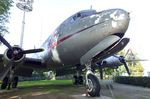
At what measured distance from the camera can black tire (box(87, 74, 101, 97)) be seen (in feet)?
41.7

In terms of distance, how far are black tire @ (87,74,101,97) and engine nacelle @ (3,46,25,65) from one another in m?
4.96

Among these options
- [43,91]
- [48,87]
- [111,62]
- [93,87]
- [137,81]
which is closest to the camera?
[93,87]

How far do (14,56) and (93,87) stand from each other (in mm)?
5730

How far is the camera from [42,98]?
1222 cm

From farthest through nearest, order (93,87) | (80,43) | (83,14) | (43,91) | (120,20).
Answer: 1. (43,91)
2. (83,14)
3. (80,43)
4. (93,87)
5. (120,20)

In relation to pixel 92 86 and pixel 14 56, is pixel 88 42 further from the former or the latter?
pixel 14 56

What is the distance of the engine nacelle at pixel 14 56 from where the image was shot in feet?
49.7

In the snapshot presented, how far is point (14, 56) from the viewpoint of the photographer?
15.4 m

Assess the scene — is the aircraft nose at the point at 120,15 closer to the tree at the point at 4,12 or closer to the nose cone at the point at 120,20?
the nose cone at the point at 120,20

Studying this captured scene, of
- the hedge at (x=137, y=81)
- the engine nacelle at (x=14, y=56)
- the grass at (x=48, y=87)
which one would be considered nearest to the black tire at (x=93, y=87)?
the grass at (x=48, y=87)

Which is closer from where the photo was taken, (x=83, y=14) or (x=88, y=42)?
(x=88, y=42)

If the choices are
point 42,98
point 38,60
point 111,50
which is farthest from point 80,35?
point 38,60

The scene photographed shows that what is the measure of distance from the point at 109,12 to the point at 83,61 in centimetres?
331

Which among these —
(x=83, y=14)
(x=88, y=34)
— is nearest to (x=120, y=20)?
(x=88, y=34)
